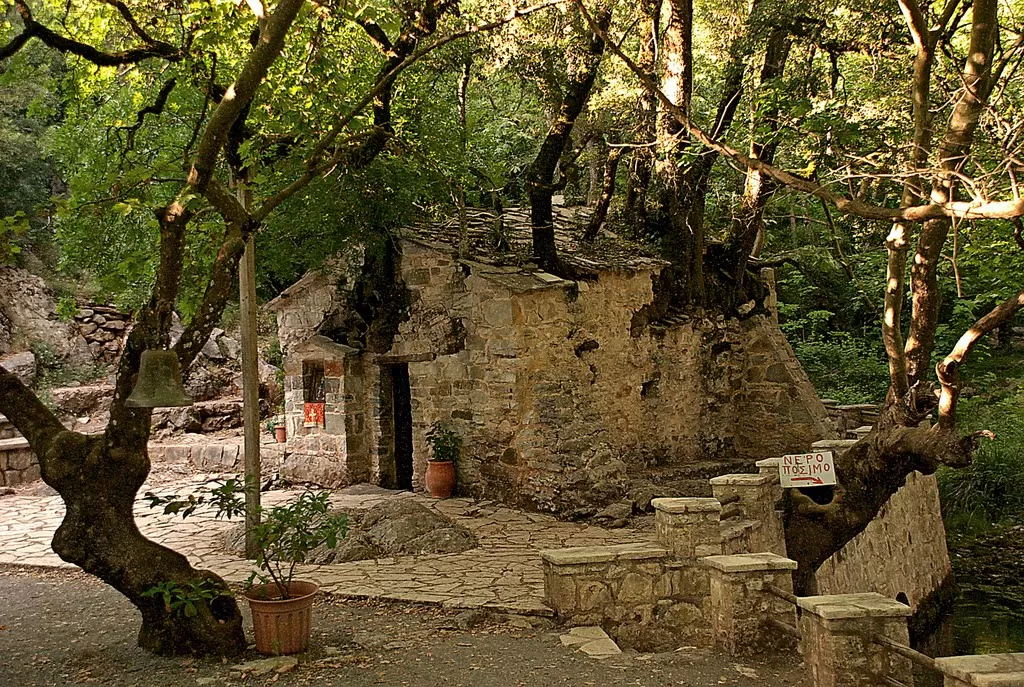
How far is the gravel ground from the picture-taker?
5.36m

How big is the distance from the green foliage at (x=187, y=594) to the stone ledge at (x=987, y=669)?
13.4 ft

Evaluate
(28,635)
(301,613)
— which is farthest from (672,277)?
(28,635)

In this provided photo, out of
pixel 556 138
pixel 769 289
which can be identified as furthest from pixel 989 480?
pixel 556 138

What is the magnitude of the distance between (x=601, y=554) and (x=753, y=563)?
1157mm

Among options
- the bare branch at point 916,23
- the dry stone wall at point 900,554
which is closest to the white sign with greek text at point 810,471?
the dry stone wall at point 900,554

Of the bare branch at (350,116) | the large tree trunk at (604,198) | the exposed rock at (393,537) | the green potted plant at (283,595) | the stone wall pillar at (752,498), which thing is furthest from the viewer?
the large tree trunk at (604,198)

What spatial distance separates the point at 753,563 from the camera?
21.5 feet

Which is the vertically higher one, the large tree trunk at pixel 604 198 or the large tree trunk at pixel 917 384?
the large tree trunk at pixel 604 198

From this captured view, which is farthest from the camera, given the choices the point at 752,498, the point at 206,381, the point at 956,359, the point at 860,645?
the point at 206,381

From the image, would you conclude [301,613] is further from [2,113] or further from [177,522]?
[2,113]

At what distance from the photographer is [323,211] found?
1066cm

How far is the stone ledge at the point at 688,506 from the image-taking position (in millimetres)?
7137

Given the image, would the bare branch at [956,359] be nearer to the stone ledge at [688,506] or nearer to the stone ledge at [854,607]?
the stone ledge at [688,506]

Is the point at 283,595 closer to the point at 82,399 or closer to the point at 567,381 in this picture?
the point at 567,381
